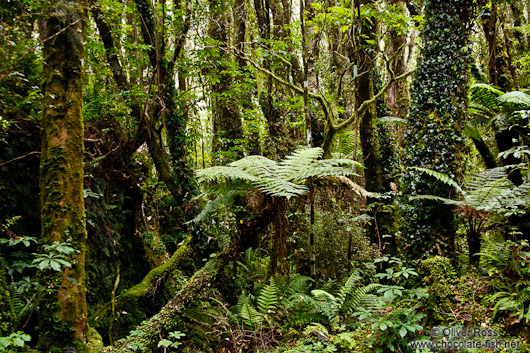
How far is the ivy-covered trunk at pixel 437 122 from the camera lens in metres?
3.96

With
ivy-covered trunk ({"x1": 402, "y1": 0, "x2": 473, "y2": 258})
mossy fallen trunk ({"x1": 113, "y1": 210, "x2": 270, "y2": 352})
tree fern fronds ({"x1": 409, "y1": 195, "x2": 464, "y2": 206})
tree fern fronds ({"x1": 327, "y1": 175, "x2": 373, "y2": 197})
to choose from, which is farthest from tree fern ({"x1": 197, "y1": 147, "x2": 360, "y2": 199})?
ivy-covered trunk ({"x1": 402, "y1": 0, "x2": 473, "y2": 258})

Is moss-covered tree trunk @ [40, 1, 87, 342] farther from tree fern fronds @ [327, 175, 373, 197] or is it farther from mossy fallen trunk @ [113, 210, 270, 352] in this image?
tree fern fronds @ [327, 175, 373, 197]

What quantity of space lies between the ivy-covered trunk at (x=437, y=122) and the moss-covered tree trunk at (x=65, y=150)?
3828mm

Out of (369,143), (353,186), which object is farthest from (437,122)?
(353,186)

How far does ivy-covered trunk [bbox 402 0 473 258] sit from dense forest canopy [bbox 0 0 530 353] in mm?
20

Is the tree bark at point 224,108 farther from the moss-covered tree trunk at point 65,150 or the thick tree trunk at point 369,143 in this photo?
the moss-covered tree trunk at point 65,150

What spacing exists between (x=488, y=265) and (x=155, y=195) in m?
6.28

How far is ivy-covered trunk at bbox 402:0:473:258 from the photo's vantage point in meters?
3.96

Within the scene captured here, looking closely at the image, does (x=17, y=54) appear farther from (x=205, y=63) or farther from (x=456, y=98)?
(x=456, y=98)

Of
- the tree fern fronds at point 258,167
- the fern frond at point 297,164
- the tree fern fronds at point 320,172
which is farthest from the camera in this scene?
the tree fern fronds at point 258,167

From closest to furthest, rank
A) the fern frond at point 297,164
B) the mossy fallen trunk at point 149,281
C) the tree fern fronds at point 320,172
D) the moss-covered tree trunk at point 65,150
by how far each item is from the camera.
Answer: the moss-covered tree trunk at point 65,150 < the tree fern fronds at point 320,172 < the fern frond at point 297,164 < the mossy fallen trunk at point 149,281

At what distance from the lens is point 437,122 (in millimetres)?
4047

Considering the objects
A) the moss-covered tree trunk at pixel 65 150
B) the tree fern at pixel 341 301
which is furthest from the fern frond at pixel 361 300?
the moss-covered tree trunk at pixel 65 150

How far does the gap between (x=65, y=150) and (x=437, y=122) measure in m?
4.34
